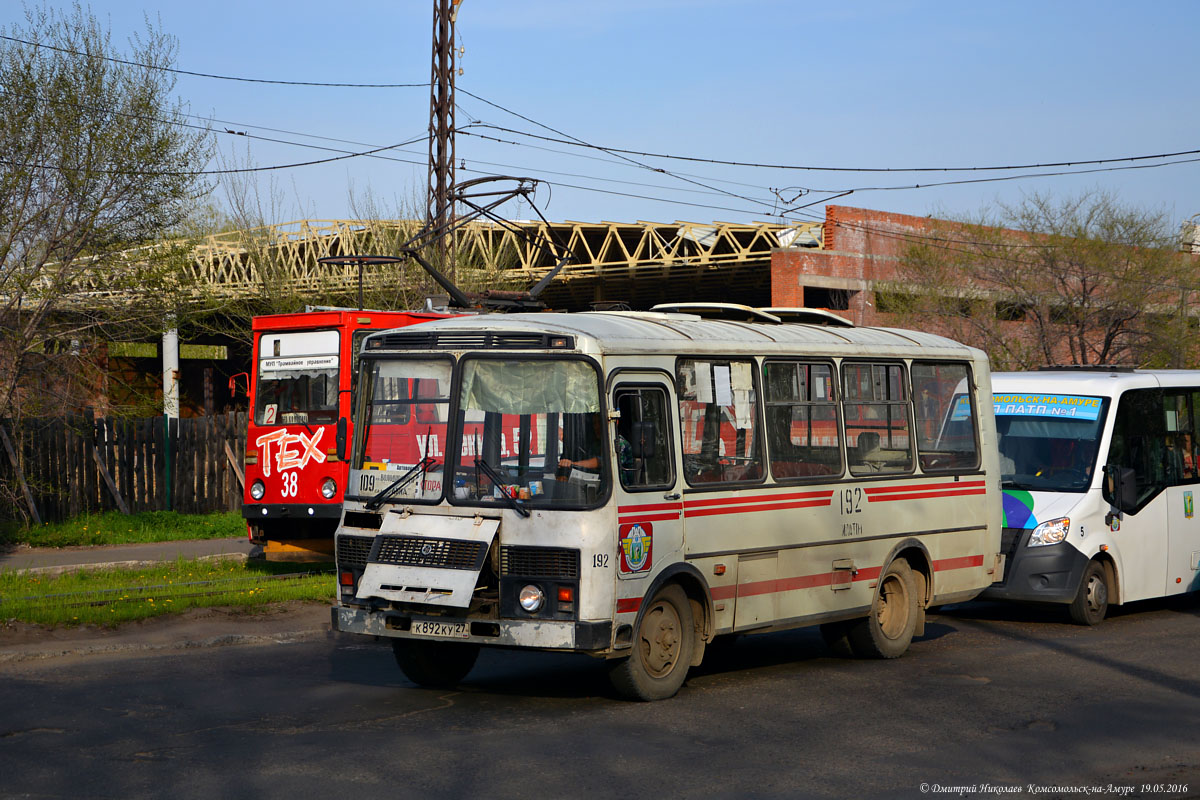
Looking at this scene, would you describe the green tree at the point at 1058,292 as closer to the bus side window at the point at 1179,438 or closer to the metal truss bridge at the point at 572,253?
the metal truss bridge at the point at 572,253

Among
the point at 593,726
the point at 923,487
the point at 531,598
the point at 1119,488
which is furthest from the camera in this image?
the point at 1119,488

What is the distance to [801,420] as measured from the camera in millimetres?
10359

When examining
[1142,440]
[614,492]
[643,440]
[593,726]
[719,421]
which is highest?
[719,421]

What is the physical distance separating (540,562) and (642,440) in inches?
40.7

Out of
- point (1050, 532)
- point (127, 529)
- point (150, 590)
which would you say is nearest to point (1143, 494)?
point (1050, 532)

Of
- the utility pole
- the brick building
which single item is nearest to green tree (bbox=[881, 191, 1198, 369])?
the brick building

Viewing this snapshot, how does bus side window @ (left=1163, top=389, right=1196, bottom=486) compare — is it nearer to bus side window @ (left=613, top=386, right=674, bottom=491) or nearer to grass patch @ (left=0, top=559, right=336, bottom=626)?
bus side window @ (left=613, top=386, right=674, bottom=491)

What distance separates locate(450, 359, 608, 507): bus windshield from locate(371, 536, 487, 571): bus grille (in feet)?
1.02

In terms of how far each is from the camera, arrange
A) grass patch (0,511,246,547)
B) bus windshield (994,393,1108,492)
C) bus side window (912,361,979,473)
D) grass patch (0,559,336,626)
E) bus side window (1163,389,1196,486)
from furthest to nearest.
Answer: grass patch (0,511,246,547) < bus side window (1163,389,1196,486) < bus windshield (994,393,1108,492) < grass patch (0,559,336,626) < bus side window (912,361,979,473)

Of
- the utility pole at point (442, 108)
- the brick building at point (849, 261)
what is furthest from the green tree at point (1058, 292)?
the utility pole at point (442, 108)

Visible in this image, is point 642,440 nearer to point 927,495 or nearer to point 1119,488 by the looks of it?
point 927,495

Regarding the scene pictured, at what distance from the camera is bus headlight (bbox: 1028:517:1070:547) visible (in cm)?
1281

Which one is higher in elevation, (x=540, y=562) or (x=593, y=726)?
(x=540, y=562)

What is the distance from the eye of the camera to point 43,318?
17219 millimetres
